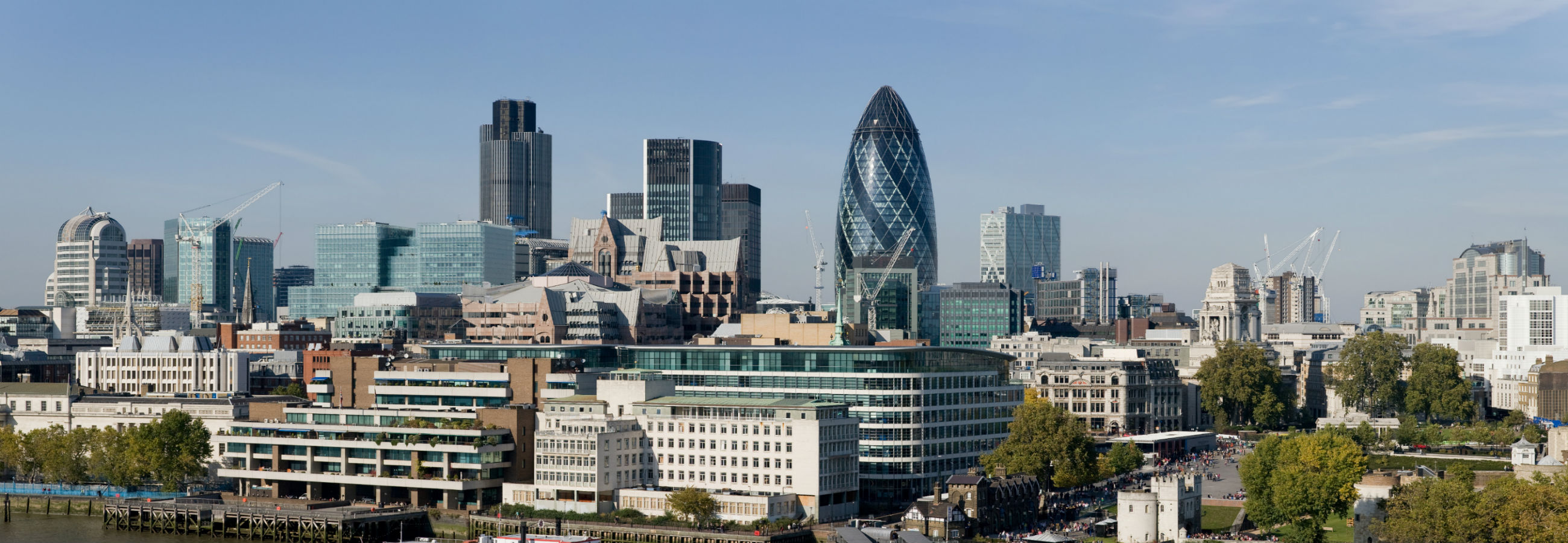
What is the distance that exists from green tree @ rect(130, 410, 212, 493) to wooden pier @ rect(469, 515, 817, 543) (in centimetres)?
3323

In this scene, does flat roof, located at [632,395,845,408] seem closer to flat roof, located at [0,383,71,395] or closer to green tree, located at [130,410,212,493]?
green tree, located at [130,410,212,493]

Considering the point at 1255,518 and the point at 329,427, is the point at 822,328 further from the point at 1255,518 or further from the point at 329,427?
the point at 1255,518

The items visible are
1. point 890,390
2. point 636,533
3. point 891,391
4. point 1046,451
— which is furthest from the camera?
point 1046,451

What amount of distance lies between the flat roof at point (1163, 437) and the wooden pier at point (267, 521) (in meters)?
69.4

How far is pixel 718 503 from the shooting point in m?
122

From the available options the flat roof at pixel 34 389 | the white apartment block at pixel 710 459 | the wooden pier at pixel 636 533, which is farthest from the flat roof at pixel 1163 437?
the flat roof at pixel 34 389

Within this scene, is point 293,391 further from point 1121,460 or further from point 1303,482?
point 1303,482

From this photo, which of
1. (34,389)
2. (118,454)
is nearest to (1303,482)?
(118,454)

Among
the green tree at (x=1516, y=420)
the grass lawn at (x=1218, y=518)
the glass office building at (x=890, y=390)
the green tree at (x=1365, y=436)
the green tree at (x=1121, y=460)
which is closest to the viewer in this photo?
the grass lawn at (x=1218, y=518)

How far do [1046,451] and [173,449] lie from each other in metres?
68.7

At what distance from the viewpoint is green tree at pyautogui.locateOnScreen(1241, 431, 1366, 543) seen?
114688 millimetres

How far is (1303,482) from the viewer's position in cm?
11525

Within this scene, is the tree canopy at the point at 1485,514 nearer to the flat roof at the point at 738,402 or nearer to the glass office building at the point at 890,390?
the glass office building at the point at 890,390

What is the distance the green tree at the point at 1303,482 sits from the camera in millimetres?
114688
